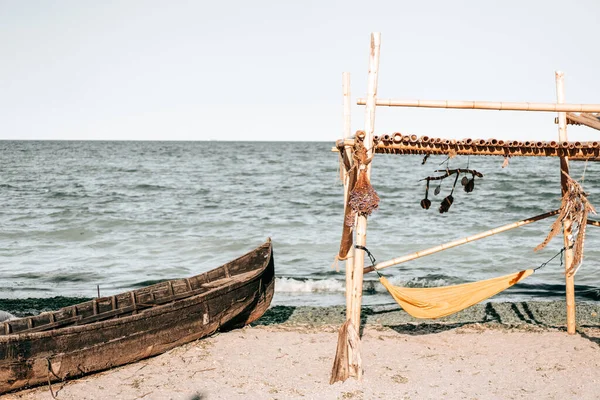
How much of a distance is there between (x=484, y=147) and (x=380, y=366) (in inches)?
106

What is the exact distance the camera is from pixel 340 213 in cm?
2500

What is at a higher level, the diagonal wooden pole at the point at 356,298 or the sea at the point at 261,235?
the diagonal wooden pole at the point at 356,298

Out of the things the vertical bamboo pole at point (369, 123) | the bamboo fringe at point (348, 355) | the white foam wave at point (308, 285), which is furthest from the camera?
the white foam wave at point (308, 285)

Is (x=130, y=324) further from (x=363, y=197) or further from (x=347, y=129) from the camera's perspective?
(x=347, y=129)

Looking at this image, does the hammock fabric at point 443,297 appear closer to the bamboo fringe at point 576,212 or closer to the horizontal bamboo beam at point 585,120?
the bamboo fringe at point 576,212

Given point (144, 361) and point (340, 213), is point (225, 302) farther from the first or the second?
point (340, 213)

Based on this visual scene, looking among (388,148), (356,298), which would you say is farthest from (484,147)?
(356,298)

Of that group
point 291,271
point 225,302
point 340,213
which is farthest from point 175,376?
point 340,213

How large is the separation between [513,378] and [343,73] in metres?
3.78

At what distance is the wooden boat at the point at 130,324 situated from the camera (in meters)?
6.35

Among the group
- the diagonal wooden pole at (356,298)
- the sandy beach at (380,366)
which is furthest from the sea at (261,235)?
the sandy beach at (380,366)

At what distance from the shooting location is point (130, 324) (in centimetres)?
705

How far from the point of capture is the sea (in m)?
13.1

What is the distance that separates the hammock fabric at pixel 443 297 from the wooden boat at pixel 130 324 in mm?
2512
